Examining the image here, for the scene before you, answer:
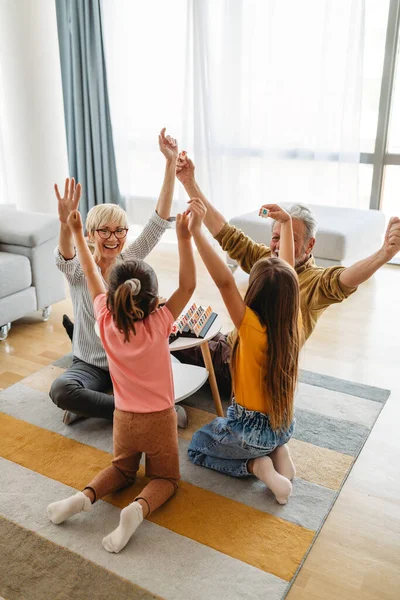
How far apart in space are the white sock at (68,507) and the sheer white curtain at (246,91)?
11.4ft

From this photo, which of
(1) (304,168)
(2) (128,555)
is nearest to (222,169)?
(1) (304,168)

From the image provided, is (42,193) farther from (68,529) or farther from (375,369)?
(68,529)

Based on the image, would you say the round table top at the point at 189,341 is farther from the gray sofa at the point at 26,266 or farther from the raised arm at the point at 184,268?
the gray sofa at the point at 26,266

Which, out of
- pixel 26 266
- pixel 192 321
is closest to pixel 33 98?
pixel 26 266

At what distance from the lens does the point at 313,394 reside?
273 centimetres

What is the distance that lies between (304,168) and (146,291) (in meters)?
3.37

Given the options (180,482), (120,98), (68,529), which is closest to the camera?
(68,529)

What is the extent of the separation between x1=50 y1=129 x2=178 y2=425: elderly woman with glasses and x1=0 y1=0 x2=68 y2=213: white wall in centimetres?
243

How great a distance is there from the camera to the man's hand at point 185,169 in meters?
2.24

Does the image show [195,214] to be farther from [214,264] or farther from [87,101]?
[87,101]

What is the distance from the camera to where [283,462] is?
6.88 ft

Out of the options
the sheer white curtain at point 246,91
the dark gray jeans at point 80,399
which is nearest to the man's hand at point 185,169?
the dark gray jeans at point 80,399

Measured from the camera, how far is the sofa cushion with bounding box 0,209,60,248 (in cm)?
334

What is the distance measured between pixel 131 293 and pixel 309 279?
790 mm
